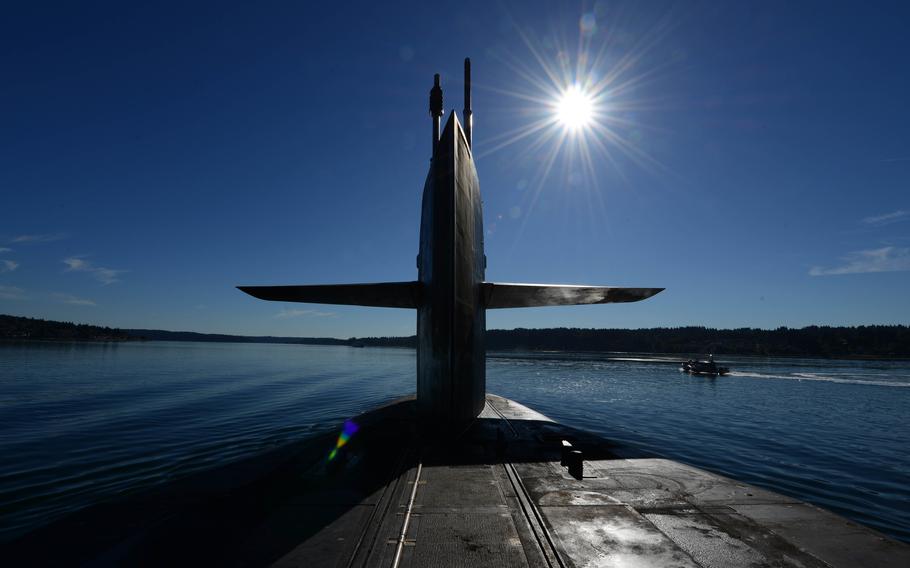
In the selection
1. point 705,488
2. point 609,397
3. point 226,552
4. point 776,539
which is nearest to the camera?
point 226,552

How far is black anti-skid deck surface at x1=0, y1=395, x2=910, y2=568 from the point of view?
4660 millimetres

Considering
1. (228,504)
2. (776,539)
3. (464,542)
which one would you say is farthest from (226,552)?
(776,539)

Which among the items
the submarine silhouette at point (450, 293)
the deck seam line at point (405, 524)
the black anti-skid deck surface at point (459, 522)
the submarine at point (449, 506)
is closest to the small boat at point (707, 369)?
the submarine silhouette at point (450, 293)

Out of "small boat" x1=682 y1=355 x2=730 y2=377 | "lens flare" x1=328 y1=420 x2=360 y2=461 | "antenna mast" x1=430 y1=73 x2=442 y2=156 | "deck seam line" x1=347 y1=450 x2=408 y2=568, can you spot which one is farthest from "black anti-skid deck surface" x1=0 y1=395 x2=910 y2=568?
"small boat" x1=682 y1=355 x2=730 y2=377

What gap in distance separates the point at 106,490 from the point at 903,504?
1749cm

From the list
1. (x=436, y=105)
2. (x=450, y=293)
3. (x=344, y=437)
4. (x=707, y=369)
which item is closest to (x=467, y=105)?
(x=436, y=105)

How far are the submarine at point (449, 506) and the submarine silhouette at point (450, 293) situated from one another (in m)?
0.06

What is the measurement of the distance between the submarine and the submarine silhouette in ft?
0.19

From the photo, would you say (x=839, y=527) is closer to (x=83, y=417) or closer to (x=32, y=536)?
(x=32, y=536)

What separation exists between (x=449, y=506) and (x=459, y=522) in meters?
0.59

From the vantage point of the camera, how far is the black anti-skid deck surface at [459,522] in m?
4.66

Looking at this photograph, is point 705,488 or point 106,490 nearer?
point 705,488

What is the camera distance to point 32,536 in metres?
6.15

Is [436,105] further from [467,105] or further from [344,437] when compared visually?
[344,437]
